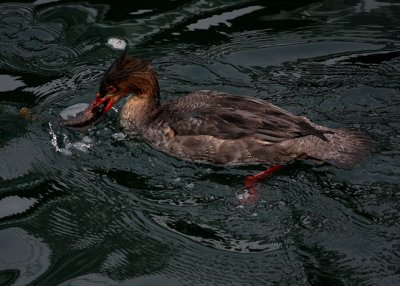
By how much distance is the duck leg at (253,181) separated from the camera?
5.91m

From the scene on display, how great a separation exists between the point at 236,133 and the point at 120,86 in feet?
4.31

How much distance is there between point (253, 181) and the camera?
6.16 m

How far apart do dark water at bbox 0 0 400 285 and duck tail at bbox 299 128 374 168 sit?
0.33ft

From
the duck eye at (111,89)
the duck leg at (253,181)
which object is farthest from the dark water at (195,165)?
the duck eye at (111,89)

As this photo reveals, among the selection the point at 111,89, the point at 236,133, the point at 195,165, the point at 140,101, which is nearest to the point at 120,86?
the point at 111,89

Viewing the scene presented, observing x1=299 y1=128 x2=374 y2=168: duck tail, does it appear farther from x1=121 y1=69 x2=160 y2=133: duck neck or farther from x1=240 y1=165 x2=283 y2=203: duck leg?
x1=121 y1=69 x2=160 y2=133: duck neck

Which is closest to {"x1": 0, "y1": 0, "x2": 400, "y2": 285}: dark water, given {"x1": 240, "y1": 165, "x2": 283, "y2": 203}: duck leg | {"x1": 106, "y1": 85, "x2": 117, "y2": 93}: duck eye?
{"x1": 240, "y1": 165, "x2": 283, "y2": 203}: duck leg

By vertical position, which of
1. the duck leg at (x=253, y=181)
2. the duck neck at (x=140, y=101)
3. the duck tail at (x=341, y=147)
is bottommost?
the duck leg at (x=253, y=181)

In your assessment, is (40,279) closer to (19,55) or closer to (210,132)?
(210,132)

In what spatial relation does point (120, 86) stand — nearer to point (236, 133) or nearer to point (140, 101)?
point (140, 101)

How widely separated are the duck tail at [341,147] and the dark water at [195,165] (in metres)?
0.10

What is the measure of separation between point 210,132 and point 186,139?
0.25 metres

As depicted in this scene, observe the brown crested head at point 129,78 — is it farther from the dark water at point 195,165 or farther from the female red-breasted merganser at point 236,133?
the dark water at point 195,165

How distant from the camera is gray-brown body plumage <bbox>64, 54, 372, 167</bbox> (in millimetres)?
6227
